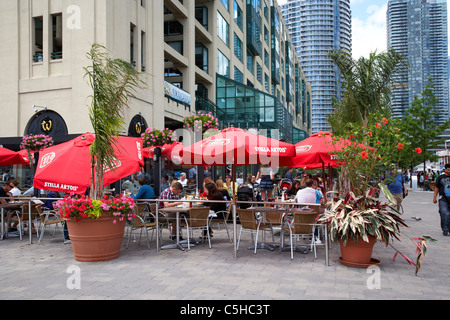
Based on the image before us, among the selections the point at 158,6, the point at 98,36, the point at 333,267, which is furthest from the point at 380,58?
the point at 158,6

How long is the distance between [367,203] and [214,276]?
2986 mm

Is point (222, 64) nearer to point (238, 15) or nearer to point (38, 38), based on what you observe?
point (238, 15)

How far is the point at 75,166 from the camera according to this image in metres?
7.63

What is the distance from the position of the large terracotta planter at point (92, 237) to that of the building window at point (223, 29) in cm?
2801

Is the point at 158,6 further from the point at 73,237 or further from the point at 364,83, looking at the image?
the point at 73,237

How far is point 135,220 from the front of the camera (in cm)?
830

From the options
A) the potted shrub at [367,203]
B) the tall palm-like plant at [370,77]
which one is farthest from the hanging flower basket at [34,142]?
the potted shrub at [367,203]

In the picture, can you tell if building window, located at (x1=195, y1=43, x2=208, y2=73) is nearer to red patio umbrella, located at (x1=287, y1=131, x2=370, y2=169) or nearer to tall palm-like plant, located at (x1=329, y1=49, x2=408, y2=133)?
tall palm-like plant, located at (x1=329, y1=49, x2=408, y2=133)

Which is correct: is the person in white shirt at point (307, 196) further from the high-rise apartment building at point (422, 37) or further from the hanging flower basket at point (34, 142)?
the high-rise apartment building at point (422, 37)

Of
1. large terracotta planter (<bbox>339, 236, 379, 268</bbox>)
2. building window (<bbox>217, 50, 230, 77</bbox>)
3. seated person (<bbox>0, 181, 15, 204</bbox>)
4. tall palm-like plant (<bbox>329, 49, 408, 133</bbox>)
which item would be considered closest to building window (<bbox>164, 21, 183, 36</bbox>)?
building window (<bbox>217, 50, 230, 77</bbox>)

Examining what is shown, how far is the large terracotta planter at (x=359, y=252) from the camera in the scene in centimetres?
637

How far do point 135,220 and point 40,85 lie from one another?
564 inches

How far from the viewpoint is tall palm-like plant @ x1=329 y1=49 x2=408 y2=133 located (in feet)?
39.1

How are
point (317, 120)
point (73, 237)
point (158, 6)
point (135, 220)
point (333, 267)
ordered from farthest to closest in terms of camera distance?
1. point (317, 120)
2. point (158, 6)
3. point (135, 220)
4. point (73, 237)
5. point (333, 267)
